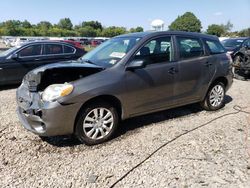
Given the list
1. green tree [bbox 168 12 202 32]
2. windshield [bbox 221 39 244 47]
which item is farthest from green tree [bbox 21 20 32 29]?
windshield [bbox 221 39 244 47]

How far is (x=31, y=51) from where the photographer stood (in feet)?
28.3

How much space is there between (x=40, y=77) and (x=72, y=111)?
73 centimetres

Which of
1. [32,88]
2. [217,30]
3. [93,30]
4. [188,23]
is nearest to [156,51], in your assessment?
[32,88]

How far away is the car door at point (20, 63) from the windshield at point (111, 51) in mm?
3779

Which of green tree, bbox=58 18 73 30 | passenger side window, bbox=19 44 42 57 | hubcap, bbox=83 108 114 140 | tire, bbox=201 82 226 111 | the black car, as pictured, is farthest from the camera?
green tree, bbox=58 18 73 30

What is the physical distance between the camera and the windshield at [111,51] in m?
4.59

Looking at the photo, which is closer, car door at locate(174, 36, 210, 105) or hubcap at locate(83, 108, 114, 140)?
hubcap at locate(83, 108, 114, 140)

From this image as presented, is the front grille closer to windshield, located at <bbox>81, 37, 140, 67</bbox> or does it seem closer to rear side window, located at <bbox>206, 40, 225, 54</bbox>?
windshield, located at <bbox>81, 37, 140, 67</bbox>

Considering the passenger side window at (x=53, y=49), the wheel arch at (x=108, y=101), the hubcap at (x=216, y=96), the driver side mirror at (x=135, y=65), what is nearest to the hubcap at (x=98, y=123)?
the wheel arch at (x=108, y=101)

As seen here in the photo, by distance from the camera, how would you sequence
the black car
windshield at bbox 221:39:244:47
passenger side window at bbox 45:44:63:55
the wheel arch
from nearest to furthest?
the wheel arch
the black car
passenger side window at bbox 45:44:63:55
windshield at bbox 221:39:244:47

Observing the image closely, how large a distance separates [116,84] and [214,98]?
8.89ft

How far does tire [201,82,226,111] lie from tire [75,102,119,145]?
240 cm

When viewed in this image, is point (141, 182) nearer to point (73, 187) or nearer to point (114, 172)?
point (114, 172)

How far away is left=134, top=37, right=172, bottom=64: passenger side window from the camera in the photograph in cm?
469
